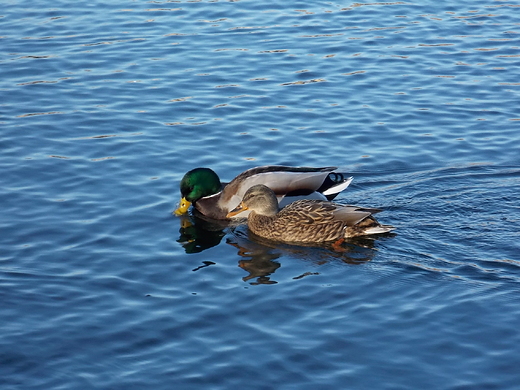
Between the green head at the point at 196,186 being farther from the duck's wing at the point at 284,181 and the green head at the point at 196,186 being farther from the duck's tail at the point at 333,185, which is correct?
the duck's tail at the point at 333,185

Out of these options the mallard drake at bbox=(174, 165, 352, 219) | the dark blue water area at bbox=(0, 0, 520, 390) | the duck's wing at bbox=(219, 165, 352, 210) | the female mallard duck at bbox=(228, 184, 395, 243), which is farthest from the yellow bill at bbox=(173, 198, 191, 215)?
the female mallard duck at bbox=(228, 184, 395, 243)

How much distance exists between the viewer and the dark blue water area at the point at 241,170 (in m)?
6.81

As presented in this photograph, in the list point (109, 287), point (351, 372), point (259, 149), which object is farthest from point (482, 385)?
point (259, 149)

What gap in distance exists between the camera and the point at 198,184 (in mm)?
9930

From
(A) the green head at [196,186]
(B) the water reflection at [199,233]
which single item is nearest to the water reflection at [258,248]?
(B) the water reflection at [199,233]

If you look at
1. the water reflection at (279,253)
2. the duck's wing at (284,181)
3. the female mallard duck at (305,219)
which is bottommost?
the water reflection at (279,253)

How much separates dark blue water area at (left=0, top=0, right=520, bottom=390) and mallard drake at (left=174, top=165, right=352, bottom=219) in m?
0.30

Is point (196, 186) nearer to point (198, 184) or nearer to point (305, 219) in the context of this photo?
point (198, 184)

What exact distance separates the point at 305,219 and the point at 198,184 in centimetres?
140

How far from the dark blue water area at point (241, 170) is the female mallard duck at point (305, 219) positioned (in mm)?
203

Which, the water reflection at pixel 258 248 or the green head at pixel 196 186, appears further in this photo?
the green head at pixel 196 186

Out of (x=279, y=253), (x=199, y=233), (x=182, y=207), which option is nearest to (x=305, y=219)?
(x=279, y=253)

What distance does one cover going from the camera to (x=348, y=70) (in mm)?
14148

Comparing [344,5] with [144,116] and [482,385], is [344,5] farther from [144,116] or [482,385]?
[482,385]
